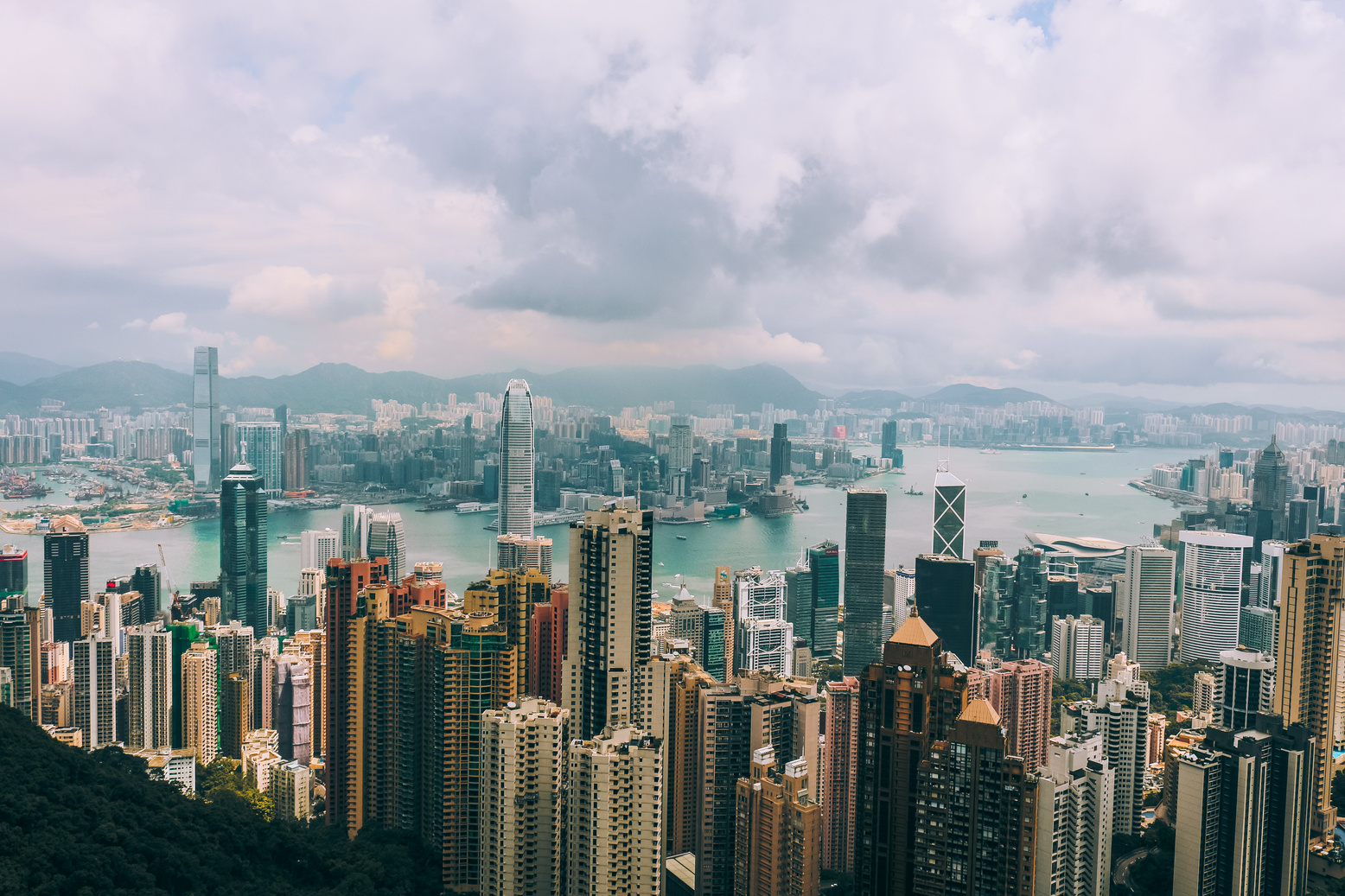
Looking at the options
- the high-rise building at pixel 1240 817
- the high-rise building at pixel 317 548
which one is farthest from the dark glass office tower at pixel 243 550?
the high-rise building at pixel 1240 817

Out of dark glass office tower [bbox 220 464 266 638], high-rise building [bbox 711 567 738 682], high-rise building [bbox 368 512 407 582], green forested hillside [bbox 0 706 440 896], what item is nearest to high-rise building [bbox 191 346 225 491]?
dark glass office tower [bbox 220 464 266 638]

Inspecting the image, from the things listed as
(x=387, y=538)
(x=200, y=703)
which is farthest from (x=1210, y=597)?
(x=200, y=703)

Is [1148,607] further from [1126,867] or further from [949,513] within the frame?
[1126,867]

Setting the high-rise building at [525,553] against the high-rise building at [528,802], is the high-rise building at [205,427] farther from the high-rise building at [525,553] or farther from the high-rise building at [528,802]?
the high-rise building at [528,802]

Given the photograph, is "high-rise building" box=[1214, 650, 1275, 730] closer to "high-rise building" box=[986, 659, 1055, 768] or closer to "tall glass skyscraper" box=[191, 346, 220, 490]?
"high-rise building" box=[986, 659, 1055, 768]

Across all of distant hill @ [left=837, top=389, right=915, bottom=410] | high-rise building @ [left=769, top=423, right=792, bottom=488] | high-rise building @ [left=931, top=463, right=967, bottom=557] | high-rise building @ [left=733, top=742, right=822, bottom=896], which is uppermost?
distant hill @ [left=837, top=389, right=915, bottom=410]

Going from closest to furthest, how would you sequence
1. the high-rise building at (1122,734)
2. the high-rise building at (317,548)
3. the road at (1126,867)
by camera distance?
1. the road at (1126,867)
2. the high-rise building at (1122,734)
3. the high-rise building at (317,548)
